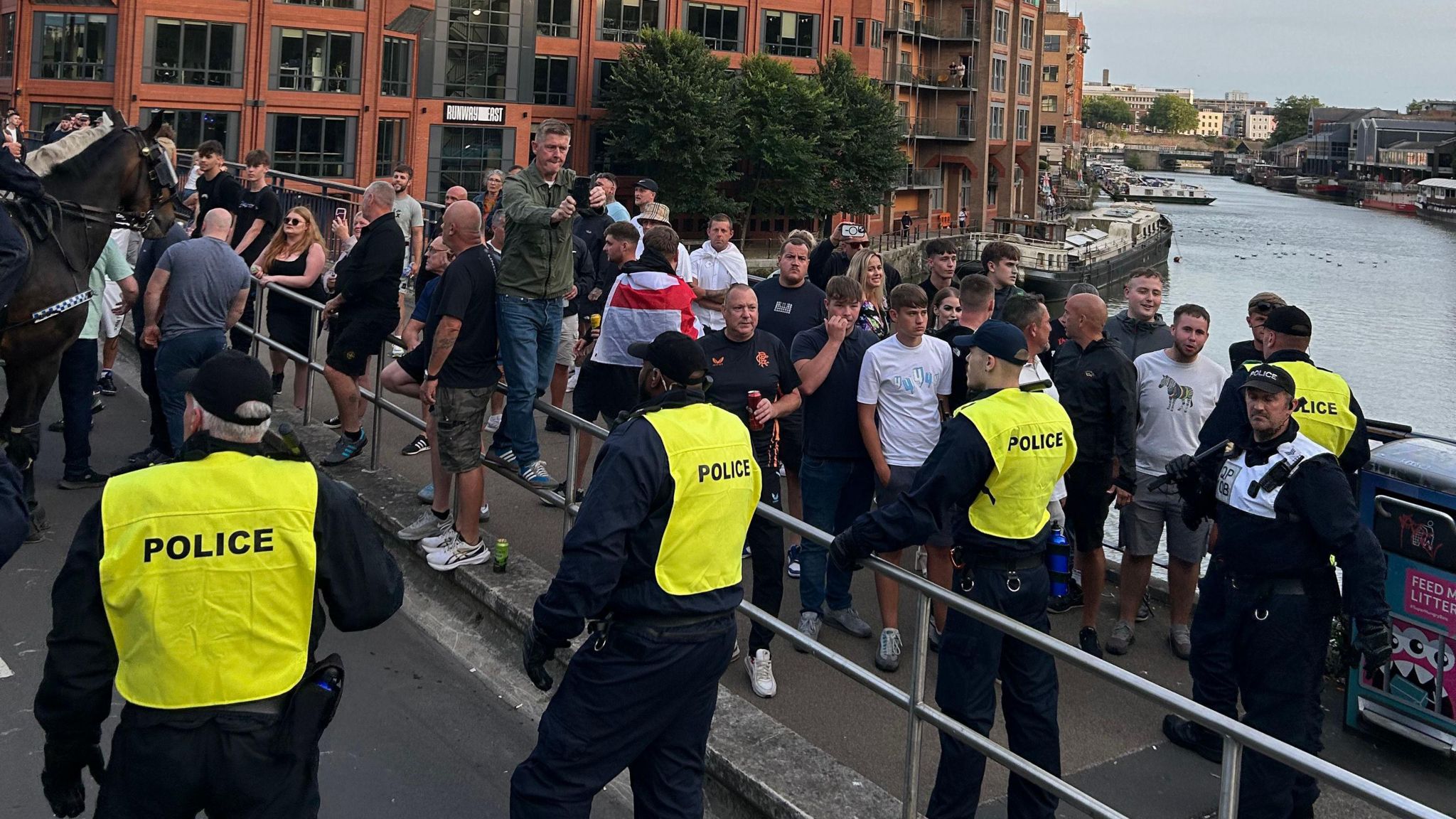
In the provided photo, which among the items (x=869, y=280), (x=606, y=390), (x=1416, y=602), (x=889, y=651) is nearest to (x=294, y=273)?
(x=606, y=390)

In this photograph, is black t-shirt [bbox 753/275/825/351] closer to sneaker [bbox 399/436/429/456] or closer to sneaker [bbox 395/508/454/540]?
sneaker [bbox 395/508/454/540]

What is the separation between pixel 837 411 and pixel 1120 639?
1.96 meters

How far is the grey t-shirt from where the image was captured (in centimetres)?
831

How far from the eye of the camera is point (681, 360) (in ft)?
14.3

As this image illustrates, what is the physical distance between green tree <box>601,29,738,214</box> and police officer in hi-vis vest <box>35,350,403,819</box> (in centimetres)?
5050

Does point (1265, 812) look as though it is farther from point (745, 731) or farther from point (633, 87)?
point (633, 87)

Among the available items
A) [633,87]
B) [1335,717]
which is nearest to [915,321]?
→ [1335,717]

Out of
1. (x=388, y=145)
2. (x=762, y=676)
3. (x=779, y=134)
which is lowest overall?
(x=762, y=676)

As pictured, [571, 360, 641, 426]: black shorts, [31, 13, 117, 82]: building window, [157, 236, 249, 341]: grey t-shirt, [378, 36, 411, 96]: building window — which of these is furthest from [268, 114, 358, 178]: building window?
[571, 360, 641, 426]: black shorts

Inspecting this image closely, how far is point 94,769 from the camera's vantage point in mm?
3744

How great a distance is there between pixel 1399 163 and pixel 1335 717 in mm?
177842

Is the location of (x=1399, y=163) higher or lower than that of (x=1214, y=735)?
higher

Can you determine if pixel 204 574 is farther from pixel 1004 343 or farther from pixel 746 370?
pixel 746 370

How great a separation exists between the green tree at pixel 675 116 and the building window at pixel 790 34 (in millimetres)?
7440
